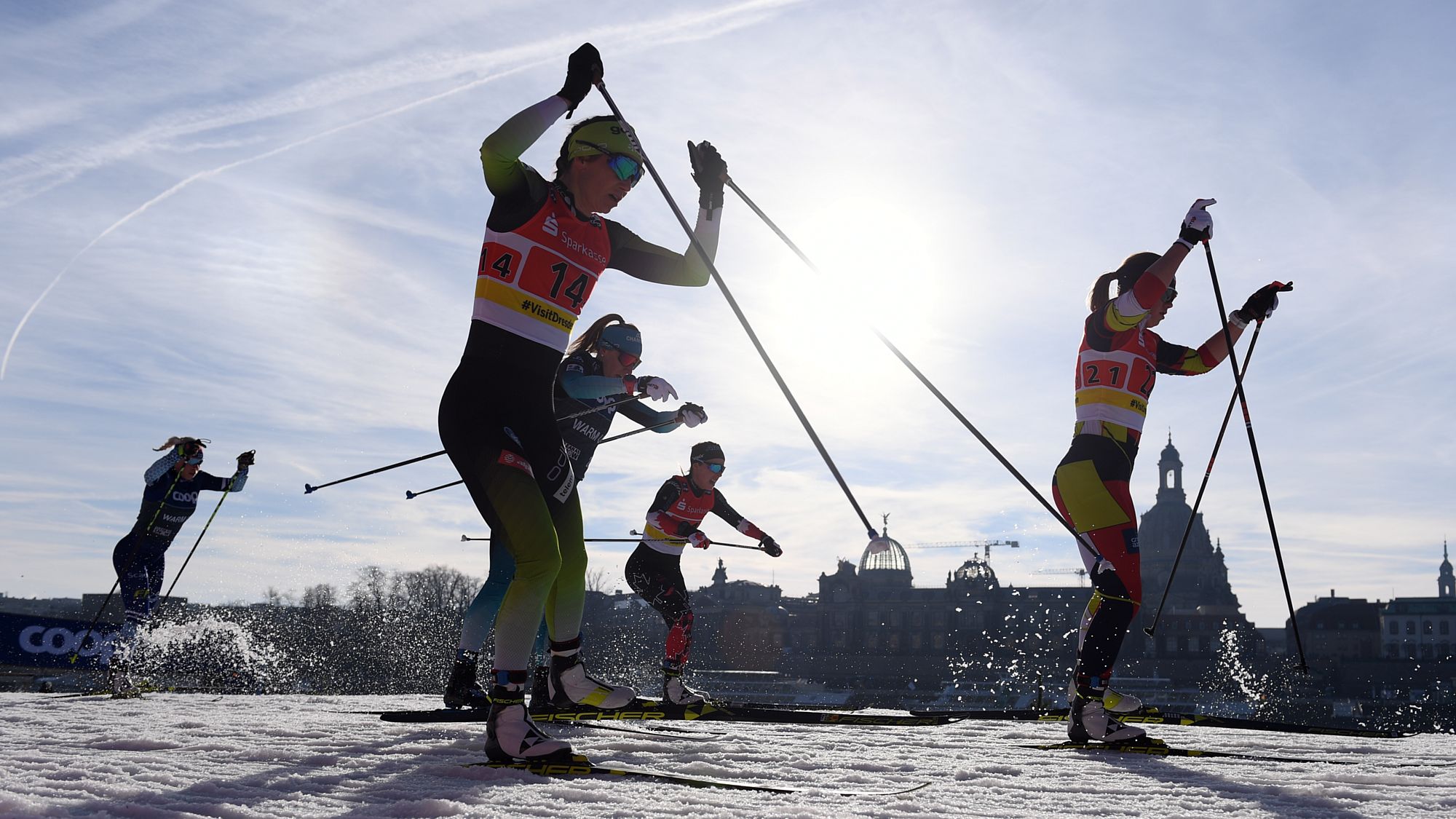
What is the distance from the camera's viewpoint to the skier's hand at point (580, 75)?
4258mm

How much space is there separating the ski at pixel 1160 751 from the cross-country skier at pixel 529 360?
248 cm

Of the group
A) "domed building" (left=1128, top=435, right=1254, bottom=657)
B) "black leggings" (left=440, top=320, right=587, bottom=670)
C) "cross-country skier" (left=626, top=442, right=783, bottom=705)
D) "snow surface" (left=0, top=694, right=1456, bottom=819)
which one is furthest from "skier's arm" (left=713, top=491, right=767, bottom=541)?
"domed building" (left=1128, top=435, right=1254, bottom=657)

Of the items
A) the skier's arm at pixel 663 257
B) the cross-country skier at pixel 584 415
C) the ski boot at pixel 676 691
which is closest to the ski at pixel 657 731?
the cross-country skier at pixel 584 415

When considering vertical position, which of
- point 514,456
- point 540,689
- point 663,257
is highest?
point 663,257

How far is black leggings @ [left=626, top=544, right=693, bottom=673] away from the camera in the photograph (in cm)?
812

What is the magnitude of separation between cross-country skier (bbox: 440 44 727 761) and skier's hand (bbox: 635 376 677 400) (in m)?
1.65

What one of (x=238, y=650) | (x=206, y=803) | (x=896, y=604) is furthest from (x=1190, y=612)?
(x=206, y=803)

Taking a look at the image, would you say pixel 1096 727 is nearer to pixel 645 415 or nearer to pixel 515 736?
pixel 515 736

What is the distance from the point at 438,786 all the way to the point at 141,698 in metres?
6.06

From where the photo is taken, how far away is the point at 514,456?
411cm

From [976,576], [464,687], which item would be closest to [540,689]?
[464,687]

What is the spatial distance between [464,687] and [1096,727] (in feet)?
11.3

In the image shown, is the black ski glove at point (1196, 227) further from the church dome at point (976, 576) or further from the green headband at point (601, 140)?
the church dome at point (976, 576)

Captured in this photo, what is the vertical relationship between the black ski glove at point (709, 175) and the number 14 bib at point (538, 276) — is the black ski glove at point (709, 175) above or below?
above
